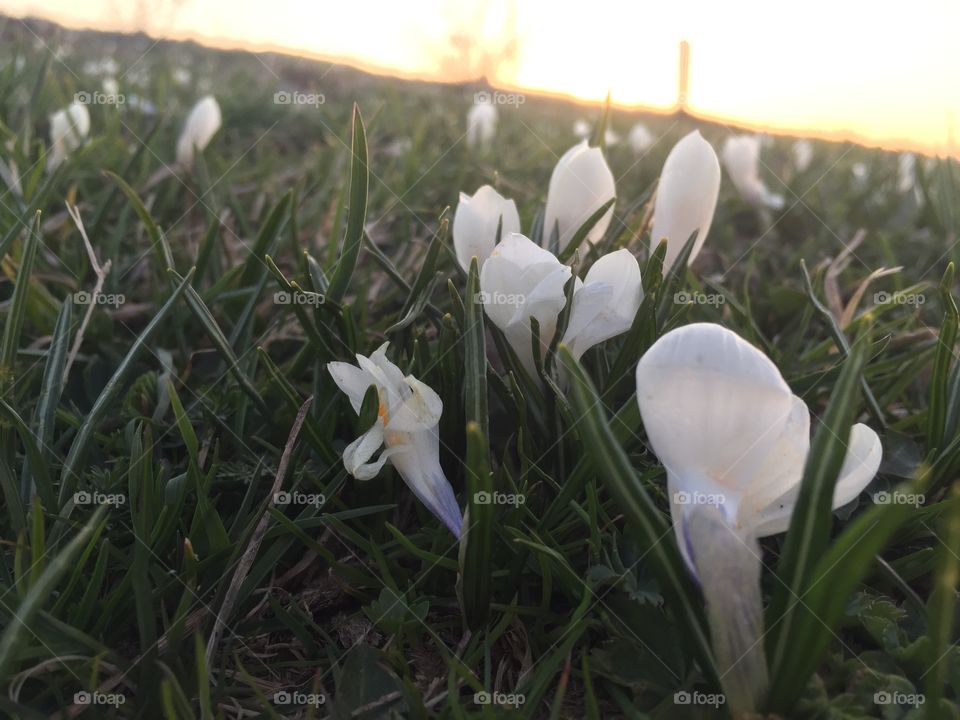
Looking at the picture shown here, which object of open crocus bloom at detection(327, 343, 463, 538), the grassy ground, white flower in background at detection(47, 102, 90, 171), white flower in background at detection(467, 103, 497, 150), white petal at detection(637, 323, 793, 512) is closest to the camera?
white petal at detection(637, 323, 793, 512)

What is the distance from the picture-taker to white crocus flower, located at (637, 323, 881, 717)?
28.1 inches

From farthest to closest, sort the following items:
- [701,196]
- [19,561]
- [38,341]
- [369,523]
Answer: [38,341] < [701,196] < [369,523] < [19,561]

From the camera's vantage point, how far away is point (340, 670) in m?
0.92

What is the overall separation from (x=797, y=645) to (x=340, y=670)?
52 cm

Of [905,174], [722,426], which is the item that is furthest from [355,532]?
[905,174]

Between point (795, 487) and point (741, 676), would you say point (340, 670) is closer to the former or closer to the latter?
point (741, 676)

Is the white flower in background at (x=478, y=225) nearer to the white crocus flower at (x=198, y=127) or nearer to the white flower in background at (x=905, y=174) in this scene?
the white crocus flower at (x=198, y=127)

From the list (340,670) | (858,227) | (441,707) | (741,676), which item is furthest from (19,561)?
(858,227)

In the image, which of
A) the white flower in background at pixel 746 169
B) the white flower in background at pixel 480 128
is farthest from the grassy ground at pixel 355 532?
the white flower in background at pixel 480 128

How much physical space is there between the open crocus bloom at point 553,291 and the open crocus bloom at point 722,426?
26 cm

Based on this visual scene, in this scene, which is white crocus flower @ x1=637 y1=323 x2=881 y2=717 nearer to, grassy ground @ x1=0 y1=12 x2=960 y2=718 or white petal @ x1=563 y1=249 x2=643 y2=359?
grassy ground @ x1=0 y1=12 x2=960 y2=718

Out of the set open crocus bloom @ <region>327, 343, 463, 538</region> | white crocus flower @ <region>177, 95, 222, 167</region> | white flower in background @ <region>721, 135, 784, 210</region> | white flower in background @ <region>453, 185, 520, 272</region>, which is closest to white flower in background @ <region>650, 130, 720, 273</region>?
white flower in background @ <region>453, 185, 520, 272</region>

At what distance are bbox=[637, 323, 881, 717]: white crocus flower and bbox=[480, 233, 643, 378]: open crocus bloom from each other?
0.87 ft

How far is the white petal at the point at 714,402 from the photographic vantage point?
0.71 m
